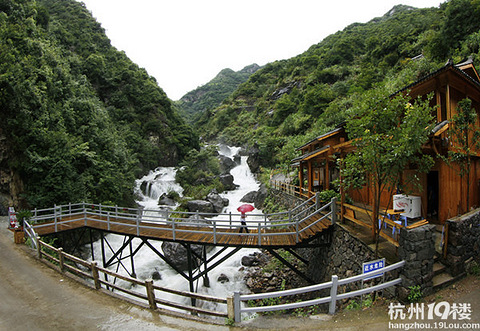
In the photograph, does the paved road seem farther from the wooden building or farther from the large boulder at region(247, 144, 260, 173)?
the large boulder at region(247, 144, 260, 173)

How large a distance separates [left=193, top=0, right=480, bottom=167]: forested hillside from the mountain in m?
41.6

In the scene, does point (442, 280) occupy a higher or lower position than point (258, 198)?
higher

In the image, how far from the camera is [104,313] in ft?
18.7

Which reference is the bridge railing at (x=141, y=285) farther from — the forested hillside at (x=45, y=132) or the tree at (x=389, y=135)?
the forested hillside at (x=45, y=132)

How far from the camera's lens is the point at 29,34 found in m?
20.7

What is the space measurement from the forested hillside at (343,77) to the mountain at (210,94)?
4162 centimetres

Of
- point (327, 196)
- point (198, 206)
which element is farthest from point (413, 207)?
point (198, 206)

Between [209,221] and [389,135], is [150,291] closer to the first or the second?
[209,221]

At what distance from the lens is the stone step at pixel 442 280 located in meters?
5.45

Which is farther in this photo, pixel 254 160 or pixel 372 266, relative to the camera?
pixel 254 160

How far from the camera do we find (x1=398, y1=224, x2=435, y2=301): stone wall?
16.7 feet

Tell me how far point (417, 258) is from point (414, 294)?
0.82 m

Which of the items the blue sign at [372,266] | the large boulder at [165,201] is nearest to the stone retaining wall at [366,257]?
the blue sign at [372,266]

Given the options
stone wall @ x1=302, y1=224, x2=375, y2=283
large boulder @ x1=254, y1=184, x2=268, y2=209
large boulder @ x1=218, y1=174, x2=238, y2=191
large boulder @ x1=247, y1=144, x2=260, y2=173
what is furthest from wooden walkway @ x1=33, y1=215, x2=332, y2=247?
large boulder @ x1=247, y1=144, x2=260, y2=173
